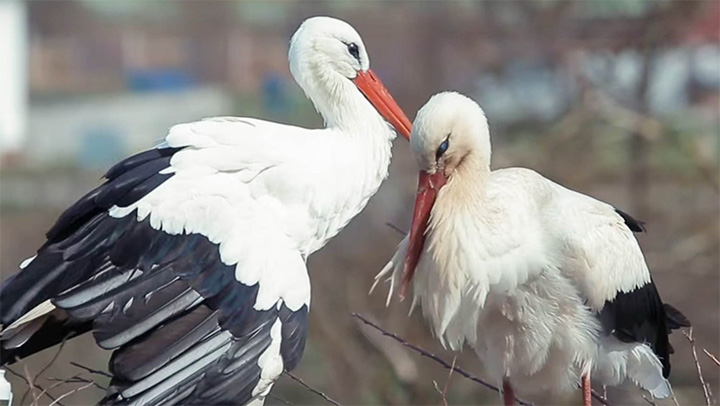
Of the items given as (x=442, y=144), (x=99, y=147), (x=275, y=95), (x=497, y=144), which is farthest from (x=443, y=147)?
(x=99, y=147)

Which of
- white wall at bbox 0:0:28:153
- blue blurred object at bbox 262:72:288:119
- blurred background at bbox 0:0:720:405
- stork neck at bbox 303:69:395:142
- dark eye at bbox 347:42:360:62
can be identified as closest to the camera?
stork neck at bbox 303:69:395:142

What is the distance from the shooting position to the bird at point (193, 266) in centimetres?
293

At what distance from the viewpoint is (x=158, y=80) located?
15156mm

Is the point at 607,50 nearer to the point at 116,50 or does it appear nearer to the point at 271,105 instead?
the point at 271,105

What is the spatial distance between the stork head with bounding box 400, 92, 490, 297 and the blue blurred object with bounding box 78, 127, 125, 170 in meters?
8.73

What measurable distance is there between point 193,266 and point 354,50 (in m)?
0.83

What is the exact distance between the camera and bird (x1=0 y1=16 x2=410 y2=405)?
2.93m

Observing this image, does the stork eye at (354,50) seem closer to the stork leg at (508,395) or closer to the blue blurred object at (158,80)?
the stork leg at (508,395)

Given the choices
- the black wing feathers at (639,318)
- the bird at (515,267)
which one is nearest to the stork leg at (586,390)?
the bird at (515,267)

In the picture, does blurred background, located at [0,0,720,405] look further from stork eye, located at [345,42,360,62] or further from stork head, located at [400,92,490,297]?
Result: stork head, located at [400,92,490,297]

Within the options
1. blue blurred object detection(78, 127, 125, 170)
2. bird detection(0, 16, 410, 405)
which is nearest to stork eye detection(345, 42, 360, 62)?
bird detection(0, 16, 410, 405)

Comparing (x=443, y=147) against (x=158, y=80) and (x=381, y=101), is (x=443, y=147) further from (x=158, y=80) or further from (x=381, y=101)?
(x=158, y=80)

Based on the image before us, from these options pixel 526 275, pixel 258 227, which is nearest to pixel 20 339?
pixel 258 227

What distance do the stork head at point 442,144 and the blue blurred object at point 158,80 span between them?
1146 centimetres
